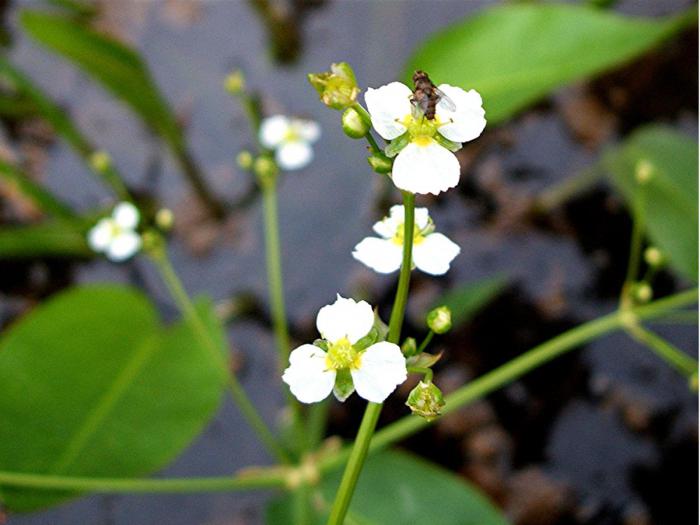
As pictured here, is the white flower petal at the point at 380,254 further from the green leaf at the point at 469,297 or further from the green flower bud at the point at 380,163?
the green leaf at the point at 469,297

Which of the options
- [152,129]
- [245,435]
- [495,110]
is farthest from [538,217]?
[152,129]

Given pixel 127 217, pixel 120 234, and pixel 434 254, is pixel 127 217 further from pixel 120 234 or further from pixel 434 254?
pixel 434 254

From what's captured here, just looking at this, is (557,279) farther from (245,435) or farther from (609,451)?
(245,435)

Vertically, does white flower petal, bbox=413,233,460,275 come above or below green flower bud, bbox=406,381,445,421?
above

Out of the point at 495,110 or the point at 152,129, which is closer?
the point at 495,110

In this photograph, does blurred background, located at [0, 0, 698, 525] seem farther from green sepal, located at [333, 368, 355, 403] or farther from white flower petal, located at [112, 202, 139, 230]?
green sepal, located at [333, 368, 355, 403]

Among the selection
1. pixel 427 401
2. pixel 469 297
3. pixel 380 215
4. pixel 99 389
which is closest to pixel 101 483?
pixel 99 389

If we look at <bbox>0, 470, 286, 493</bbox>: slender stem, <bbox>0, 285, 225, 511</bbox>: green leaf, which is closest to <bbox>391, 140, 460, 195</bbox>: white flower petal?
<bbox>0, 470, 286, 493</bbox>: slender stem
